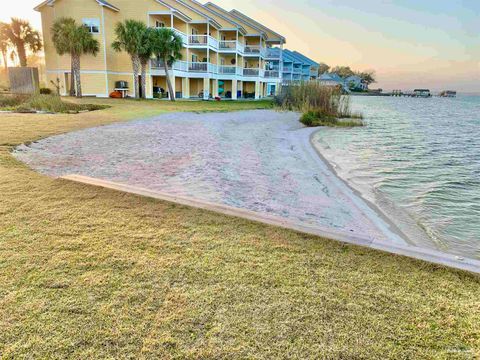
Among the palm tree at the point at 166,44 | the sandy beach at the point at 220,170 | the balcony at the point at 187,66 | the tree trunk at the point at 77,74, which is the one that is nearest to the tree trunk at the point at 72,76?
the tree trunk at the point at 77,74

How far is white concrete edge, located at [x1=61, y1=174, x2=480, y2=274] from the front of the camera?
3180 millimetres

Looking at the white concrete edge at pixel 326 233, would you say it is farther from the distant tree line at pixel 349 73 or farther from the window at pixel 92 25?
the distant tree line at pixel 349 73

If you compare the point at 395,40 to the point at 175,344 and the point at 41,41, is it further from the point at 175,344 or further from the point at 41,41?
the point at 175,344

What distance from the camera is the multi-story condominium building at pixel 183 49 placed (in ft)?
101

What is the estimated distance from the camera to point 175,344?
2133mm

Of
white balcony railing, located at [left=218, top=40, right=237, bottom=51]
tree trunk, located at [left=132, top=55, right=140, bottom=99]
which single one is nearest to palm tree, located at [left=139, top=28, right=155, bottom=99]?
tree trunk, located at [left=132, top=55, right=140, bottom=99]

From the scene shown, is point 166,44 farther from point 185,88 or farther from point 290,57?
point 290,57

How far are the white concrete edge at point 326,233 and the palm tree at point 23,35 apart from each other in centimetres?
3652

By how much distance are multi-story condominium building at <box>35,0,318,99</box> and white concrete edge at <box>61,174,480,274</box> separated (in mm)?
24528

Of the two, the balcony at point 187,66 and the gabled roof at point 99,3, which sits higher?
the gabled roof at point 99,3

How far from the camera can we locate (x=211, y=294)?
8.61 ft

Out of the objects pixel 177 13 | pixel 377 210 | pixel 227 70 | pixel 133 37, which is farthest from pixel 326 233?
pixel 227 70

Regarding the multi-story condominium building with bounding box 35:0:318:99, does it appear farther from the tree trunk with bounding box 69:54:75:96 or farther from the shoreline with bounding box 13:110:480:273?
the shoreline with bounding box 13:110:480:273

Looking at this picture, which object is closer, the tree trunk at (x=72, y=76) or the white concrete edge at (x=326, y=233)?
the white concrete edge at (x=326, y=233)
